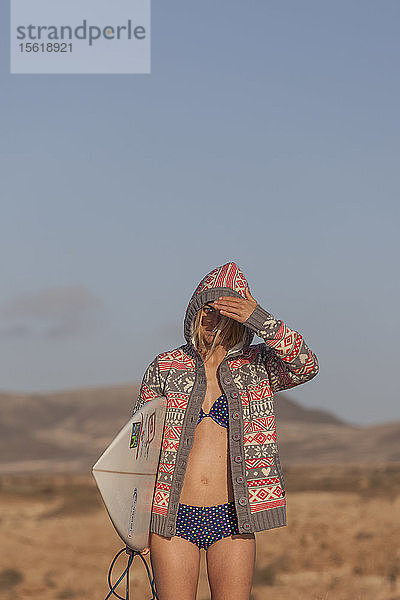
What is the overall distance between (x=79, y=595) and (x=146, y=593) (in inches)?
38.6

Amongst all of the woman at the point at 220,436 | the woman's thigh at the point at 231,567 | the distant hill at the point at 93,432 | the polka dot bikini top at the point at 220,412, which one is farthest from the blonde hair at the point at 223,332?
the distant hill at the point at 93,432

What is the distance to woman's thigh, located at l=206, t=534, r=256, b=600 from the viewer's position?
4.22 m

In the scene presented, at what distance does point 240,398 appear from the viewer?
439 cm

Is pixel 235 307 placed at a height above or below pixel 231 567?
above

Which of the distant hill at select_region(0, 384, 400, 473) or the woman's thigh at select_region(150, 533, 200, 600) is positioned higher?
the woman's thigh at select_region(150, 533, 200, 600)

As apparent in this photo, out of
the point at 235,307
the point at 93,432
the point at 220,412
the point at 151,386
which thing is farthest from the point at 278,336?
the point at 93,432

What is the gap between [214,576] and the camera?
4289mm

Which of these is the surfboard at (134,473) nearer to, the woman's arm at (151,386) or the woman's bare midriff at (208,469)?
the woman's arm at (151,386)

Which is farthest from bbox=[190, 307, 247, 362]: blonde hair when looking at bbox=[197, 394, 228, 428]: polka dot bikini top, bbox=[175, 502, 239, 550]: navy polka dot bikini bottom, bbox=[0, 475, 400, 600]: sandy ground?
bbox=[0, 475, 400, 600]: sandy ground

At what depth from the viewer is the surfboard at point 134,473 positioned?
174 inches

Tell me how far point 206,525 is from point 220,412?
518 millimetres

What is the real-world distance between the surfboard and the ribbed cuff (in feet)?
1.99

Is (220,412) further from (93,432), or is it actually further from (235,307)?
(93,432)

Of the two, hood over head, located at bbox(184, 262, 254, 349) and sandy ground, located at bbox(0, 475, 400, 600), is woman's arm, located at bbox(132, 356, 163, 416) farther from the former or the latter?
sandy ground, located at bbox(0, 475, 400, 600)
